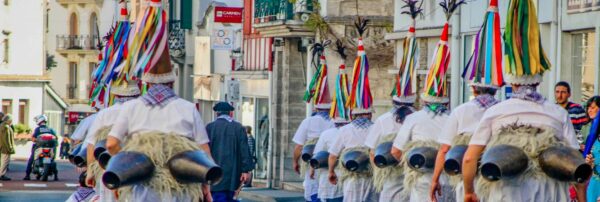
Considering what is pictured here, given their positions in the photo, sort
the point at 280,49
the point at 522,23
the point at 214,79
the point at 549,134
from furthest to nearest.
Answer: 1. the point at 214,79
2. the point at 280,49
3. the point at 522,23
4. the point at 549,134

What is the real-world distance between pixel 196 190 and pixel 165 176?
268mm

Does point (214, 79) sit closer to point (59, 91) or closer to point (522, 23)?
point (522, 23)

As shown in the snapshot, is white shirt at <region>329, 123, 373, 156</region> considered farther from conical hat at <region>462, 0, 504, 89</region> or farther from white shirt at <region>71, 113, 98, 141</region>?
conical hat at <region>462, 0, 504, 89</region>

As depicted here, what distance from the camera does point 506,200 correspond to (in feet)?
41.2

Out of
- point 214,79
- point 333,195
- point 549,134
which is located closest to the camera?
point 549,134

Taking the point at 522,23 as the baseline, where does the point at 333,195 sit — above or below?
below

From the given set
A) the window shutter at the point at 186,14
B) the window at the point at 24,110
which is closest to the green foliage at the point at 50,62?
the window at the point at 24,110

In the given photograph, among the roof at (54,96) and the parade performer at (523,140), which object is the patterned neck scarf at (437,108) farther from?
the roof at (54,96)

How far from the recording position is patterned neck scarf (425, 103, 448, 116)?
1741 cm

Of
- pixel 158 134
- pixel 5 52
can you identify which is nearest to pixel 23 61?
pixel 5 52

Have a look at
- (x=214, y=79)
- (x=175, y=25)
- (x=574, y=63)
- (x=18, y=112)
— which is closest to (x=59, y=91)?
(x=18, y=112)

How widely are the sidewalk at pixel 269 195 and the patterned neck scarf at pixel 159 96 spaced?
66.4 ft

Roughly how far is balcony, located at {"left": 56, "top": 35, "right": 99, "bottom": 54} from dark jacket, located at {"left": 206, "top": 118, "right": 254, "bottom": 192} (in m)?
79.4

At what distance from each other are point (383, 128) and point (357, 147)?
226 cm
